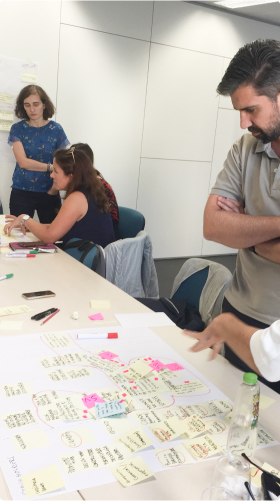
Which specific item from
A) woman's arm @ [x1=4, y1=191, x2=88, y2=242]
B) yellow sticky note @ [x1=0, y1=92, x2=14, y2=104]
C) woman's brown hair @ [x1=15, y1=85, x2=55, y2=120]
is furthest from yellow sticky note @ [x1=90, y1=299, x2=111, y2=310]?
yellow sticky note @ [x1=0, y1=92, x2=14, y2=104]

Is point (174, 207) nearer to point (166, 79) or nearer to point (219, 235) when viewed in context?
point (166, 79)

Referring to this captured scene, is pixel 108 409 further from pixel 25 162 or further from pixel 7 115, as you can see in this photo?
pixel 7 115

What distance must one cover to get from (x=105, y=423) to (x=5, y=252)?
1.63 metres

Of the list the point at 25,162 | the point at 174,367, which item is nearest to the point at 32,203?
the point at 25,162

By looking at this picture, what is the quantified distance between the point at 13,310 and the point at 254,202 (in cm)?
97

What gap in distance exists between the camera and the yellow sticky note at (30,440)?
0.95 m

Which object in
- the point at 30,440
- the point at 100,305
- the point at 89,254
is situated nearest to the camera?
the point at 30,440

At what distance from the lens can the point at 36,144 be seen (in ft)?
12.9

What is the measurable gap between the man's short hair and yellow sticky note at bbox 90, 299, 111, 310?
0.93 metres

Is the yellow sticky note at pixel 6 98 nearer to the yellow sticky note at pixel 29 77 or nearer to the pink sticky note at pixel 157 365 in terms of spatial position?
the yellow sticky note at pixel 29 77

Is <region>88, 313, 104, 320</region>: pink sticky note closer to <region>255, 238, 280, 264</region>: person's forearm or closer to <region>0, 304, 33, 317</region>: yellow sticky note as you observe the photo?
<region>0, 304, 33, 317</region>: yellow sticky note

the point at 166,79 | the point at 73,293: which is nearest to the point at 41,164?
the point at 166,79

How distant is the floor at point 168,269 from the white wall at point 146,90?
0.13 m

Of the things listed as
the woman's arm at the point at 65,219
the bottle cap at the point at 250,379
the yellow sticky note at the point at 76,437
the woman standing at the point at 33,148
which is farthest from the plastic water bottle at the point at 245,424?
the woman standing at the point at 33,148
